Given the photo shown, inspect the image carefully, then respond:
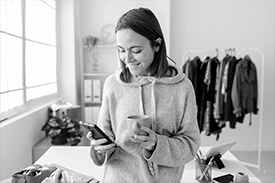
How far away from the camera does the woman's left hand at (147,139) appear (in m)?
0.88

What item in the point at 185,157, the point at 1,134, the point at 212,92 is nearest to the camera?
the point at 185,157

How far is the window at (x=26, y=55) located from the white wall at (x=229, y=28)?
6.08ft

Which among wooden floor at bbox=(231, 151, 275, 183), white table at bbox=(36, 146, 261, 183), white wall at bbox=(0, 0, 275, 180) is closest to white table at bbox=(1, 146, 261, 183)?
white table at bbox=(36, 146, 261, 183)

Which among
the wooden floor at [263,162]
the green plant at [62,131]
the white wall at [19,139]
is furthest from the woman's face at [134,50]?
Result: the wooden floor at [263,162]

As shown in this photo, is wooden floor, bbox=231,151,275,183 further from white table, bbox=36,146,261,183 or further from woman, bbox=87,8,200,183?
woman, bbox=87,8,200,183

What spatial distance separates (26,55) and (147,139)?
2279mm

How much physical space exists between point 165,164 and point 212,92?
255 centimetres

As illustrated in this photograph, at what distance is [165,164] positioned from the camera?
98 cm

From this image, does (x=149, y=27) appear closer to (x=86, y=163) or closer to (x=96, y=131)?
(x=96, y=131)

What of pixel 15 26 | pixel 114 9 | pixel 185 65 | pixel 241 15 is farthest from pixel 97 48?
pixel 241 15

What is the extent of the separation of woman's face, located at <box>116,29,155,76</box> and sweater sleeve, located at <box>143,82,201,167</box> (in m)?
0.20

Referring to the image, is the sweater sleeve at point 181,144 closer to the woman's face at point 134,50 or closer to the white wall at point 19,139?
the woman's face at point 134,50

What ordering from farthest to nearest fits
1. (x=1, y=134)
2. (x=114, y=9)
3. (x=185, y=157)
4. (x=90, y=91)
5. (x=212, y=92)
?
→ 1. (x=114, y=9)
2. (x=90, y=91)
3. (x=212, y=92)
4. (x=1, y=134)
5. (x=185, y=157)

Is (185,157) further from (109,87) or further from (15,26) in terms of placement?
(15,26)
